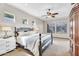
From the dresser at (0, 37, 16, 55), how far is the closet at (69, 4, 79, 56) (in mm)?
1303

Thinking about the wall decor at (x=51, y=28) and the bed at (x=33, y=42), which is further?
the wall decor at (x=51, y=28)

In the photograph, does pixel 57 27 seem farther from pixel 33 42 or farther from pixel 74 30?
pixel 33 42

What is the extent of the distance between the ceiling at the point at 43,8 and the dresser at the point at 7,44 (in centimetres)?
71

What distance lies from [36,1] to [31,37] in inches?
31.6

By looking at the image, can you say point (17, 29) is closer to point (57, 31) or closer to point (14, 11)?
point (14, 11)

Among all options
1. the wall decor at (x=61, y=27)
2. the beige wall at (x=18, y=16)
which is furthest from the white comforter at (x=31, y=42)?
the wall decor at (x=61, y=27)

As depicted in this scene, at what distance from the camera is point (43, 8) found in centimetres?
201

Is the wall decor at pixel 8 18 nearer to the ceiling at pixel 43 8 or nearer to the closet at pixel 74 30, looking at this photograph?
the ceiling at pixel 43 8

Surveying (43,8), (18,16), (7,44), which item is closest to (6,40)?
(7,44)

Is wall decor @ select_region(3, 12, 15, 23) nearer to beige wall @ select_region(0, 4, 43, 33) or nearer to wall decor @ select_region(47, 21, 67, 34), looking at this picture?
beige wall @ select_region(0, 4, 43, 33)

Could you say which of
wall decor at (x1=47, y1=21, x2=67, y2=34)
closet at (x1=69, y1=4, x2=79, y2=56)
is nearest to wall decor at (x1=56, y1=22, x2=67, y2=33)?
wall decor at (x1=47, y1=21, x2=67, y2=34)

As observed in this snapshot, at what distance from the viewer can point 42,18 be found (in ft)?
7.00

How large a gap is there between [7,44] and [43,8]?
1092 millimetres

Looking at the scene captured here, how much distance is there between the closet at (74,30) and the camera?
6.33 ft
